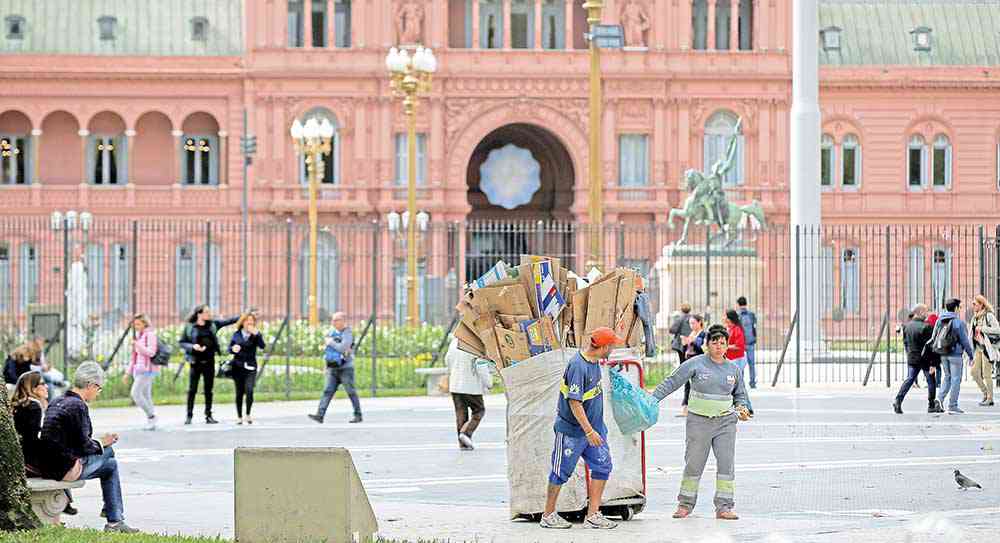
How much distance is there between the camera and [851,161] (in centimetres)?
6388

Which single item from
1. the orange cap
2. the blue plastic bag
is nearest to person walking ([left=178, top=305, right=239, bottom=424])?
the blue plastic bag

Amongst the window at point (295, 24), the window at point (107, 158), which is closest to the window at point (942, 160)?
the window at point (295, 24)

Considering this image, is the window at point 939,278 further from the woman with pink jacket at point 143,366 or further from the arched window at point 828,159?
the arched window at point 828,159

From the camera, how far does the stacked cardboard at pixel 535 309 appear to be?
1343cm

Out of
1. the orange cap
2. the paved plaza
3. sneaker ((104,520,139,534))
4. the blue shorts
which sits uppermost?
the orange cap

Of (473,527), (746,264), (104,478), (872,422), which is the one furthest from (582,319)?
(746,264)

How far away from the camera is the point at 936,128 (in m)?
63.7

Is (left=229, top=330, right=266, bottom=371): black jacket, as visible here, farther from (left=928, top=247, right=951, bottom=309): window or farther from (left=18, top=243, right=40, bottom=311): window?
(left=18, top=243, right=40, bottom=311): window

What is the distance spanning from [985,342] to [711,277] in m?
13.6

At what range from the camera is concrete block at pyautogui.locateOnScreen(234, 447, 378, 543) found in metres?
11.8

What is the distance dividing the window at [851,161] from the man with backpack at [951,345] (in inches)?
1598

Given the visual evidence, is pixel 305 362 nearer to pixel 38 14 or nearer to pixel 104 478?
pixel 104 478

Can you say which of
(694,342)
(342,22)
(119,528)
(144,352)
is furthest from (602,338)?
(342,22)

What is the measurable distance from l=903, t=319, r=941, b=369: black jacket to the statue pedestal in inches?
524
